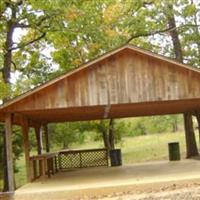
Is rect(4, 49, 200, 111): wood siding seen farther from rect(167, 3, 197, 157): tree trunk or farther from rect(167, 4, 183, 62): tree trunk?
rect(167, 4, 183, 62): tree trunk

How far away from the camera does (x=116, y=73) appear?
45.6 ft

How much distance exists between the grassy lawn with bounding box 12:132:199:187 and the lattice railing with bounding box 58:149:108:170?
587cm

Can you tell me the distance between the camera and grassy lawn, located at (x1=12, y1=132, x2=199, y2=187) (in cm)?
3034

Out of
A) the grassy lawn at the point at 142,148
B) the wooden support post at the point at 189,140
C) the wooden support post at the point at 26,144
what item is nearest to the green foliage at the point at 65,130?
the grassy lawn at the point at 142,148

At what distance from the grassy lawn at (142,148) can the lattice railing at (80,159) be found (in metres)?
5.87

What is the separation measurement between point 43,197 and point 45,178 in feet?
13.6

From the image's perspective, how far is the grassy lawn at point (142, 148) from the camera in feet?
99.6

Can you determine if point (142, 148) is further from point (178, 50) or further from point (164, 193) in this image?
point (164, 193)

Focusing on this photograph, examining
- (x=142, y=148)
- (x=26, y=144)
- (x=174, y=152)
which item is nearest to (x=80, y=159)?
(x=174, y=152)

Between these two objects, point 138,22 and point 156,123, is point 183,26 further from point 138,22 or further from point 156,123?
point 156,123

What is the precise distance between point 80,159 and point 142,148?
54.6 feet

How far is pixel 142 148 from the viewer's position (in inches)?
1495

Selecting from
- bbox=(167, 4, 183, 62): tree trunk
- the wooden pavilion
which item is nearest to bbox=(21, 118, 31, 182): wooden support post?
the wooden pavilion

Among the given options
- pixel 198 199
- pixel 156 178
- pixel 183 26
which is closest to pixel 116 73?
pixel 156 178
